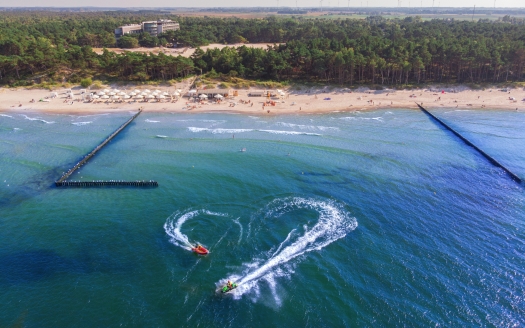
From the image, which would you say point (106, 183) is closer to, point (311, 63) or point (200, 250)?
point (200, 250)

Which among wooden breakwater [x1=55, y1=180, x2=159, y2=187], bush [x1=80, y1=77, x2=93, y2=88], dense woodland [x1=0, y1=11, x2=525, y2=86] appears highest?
dense woodland [x1=0, y1=11, x2=525, y2=86]

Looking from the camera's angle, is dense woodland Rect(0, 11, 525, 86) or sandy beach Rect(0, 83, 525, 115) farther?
dense woodland Rect(0, 11, 525, 86)

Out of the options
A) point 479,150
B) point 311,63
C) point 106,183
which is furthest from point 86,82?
point 479,150

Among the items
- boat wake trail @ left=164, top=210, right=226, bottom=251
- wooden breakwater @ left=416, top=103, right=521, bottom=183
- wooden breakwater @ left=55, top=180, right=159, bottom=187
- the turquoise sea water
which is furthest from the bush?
wooden breakwater @ left=416, top=103, right=521, bottom=183

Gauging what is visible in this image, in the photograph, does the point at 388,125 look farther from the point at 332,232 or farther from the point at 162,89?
the point at 162,89

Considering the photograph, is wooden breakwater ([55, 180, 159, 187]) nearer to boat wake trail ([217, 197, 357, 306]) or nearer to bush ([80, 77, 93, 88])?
boat wake trail ([217, 197, 357, 306])

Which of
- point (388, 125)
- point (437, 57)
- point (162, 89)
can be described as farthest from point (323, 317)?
point (437, 57)
